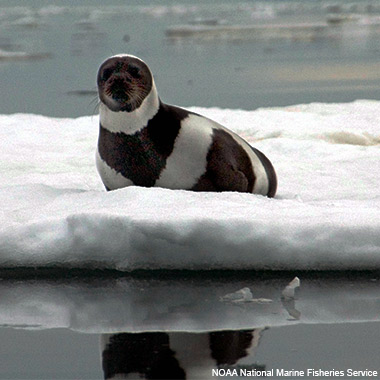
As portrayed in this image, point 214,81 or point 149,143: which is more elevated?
point 149,143

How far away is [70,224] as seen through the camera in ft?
12.9

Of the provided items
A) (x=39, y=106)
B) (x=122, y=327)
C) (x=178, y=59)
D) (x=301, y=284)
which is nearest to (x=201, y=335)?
(x=122, y=327)

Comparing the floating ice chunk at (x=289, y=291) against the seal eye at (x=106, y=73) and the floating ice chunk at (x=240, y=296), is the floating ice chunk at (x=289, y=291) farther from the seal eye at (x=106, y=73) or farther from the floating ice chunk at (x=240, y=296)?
the seal eye at (x=106, y=73)

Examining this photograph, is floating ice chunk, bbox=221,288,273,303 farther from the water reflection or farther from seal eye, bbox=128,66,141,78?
seal eye, bbox=128,66,141,78

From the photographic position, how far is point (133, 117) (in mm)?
4973

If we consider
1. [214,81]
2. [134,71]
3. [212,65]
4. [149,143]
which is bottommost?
[212,65]

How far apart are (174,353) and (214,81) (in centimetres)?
1098

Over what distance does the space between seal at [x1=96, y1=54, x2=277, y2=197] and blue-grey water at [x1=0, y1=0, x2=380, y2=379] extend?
50.6 inches

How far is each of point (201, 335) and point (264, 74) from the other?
37.4 ft

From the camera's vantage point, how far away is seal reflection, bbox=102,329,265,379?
276 cm

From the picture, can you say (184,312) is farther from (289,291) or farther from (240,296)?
(289,291)

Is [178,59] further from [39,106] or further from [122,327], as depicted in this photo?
[122,327]

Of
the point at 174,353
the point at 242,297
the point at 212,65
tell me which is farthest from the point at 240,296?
the point at 212,65

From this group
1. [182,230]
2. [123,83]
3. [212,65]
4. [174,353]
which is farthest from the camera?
[212,65]
